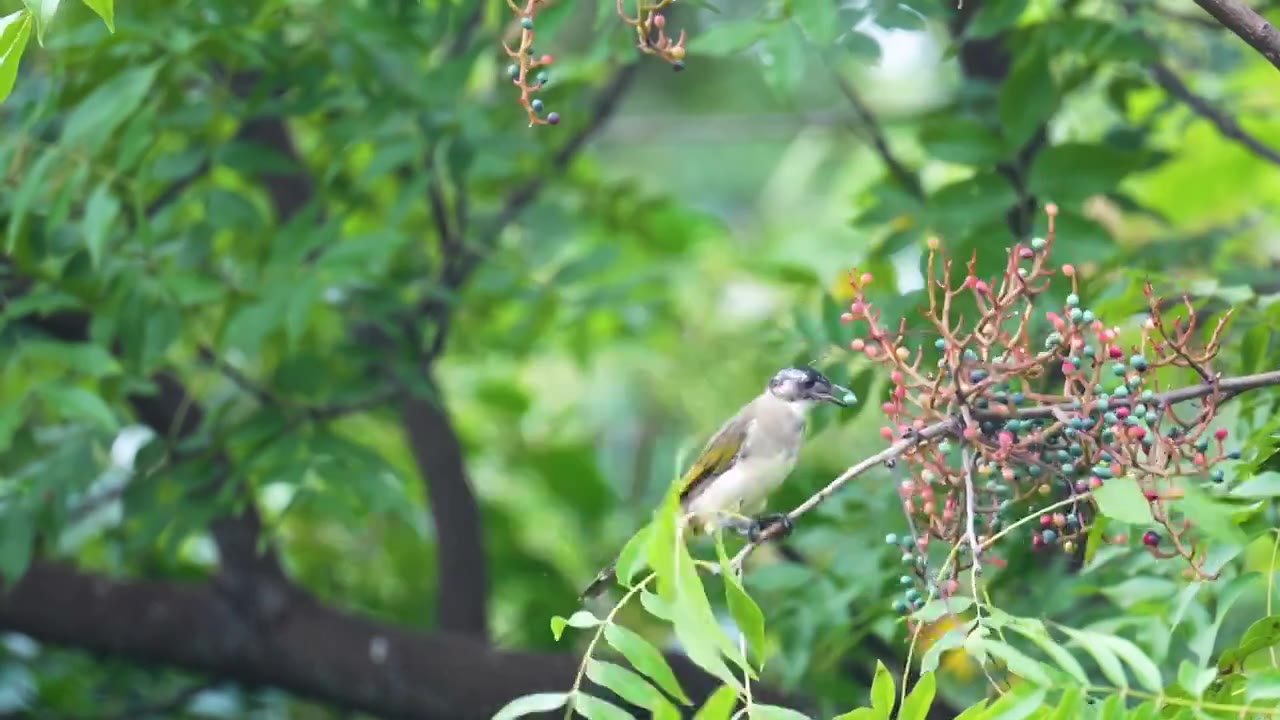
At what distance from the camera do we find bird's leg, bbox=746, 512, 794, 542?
2438 mm

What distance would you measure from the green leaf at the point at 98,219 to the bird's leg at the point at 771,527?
1.40 metres

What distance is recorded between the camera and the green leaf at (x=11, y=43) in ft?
7.66

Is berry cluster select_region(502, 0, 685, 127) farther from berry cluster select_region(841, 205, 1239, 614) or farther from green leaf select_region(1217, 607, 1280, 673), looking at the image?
green leaf select_region(1217, 607, 1280, 673)

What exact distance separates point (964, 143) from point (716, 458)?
0.97m

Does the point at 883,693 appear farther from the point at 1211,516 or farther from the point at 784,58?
the point at 784,58

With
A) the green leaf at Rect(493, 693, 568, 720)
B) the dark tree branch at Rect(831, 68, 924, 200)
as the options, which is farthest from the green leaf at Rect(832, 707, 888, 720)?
the dark tree branch at Rect(831, 68, 924, 200)

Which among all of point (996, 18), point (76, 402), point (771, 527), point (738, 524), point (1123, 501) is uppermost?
point (1123, 501)

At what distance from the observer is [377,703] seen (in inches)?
183

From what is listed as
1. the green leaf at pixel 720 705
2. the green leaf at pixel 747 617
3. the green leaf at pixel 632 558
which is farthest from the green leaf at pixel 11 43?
the green leaf at pixel 720 705

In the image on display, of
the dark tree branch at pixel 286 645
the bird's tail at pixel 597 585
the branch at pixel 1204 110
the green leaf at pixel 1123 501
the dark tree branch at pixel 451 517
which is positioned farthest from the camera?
the dark tree branch at pixel 451 517

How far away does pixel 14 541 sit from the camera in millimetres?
3725

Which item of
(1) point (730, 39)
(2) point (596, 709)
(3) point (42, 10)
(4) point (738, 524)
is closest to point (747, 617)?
(2) point (596, 709)

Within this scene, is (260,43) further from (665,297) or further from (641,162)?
(641,162)

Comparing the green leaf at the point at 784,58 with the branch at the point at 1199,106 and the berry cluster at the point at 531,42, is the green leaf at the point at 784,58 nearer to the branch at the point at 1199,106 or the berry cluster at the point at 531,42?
the berry cluster at the point at 531,42
